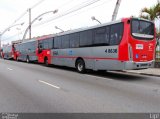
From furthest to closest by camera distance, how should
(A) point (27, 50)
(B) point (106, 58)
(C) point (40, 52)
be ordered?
1. (A) point (27, 50)
2. (C) point (40, 52)
3. (B) point (106, 58)

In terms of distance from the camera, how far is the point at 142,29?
14.3 metres

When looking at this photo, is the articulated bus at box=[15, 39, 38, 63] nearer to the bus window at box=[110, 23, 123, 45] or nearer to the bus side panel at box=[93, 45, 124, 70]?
the bus side panel at box=[93, 45, 124, 70]

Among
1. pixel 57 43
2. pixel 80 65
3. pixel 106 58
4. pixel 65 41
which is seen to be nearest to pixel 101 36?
pixel 106 58

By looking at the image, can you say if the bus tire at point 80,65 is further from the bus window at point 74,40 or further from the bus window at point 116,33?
the bus window at point 116,33

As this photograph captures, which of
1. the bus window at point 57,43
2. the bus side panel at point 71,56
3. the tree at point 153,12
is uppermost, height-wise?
the tree at point 153,12

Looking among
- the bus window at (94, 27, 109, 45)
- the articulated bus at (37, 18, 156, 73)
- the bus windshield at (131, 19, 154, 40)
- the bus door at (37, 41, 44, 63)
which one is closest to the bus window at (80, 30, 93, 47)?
the articulated bus at (37, 18, 156, 73)

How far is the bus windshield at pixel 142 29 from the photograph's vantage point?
13.8 meters

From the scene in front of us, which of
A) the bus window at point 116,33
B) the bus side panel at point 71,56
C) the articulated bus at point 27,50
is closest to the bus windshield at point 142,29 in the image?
the bus window at point 116,33

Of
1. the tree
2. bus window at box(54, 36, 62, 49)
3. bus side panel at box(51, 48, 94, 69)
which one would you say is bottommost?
bus side panel at box(51, 48, 94, 69)

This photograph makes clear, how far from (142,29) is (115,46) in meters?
1.84

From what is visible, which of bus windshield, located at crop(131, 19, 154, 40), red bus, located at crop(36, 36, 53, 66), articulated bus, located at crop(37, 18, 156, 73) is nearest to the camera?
articulated bus, located at crop(37, 18, 156, 73)

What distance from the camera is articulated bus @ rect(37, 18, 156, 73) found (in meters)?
13.6

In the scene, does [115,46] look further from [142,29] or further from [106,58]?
[142,29]

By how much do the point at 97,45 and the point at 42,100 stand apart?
842 centimetres
